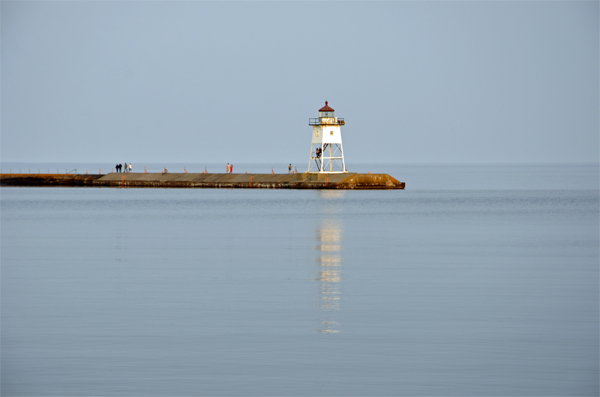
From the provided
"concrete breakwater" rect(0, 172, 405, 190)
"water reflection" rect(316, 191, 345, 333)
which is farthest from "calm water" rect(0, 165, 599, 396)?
"concrete breakwater" rect(0, 172, 405, 190)

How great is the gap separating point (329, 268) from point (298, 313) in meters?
9.39

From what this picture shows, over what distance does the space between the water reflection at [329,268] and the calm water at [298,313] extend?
10 centimetres

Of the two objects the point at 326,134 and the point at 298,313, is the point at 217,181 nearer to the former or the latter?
→ the point at 326,134

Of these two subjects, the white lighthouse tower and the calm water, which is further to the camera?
the white lighthouse tower

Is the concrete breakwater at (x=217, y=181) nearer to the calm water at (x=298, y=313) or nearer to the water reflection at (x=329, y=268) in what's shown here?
the water reflection at (x=329, y=268)

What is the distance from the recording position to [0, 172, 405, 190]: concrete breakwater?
297 feet

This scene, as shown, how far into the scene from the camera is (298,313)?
20.6m

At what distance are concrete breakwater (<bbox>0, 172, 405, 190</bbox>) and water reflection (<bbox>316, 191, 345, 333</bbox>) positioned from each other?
28443 mm

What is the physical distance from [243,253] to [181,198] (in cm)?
5027

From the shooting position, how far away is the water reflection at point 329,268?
20109 mm

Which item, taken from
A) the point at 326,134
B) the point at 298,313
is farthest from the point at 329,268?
the point at 326,134

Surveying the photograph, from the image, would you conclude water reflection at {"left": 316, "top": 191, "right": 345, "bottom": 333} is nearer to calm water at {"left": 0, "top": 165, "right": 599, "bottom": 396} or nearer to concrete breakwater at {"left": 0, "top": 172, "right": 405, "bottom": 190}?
calm water at {"left": 0, "top": 165, "right": 599, "bottom": 396}

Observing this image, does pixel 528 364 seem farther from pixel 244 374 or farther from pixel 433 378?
pixel 244 374

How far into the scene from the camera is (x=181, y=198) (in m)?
84.2
